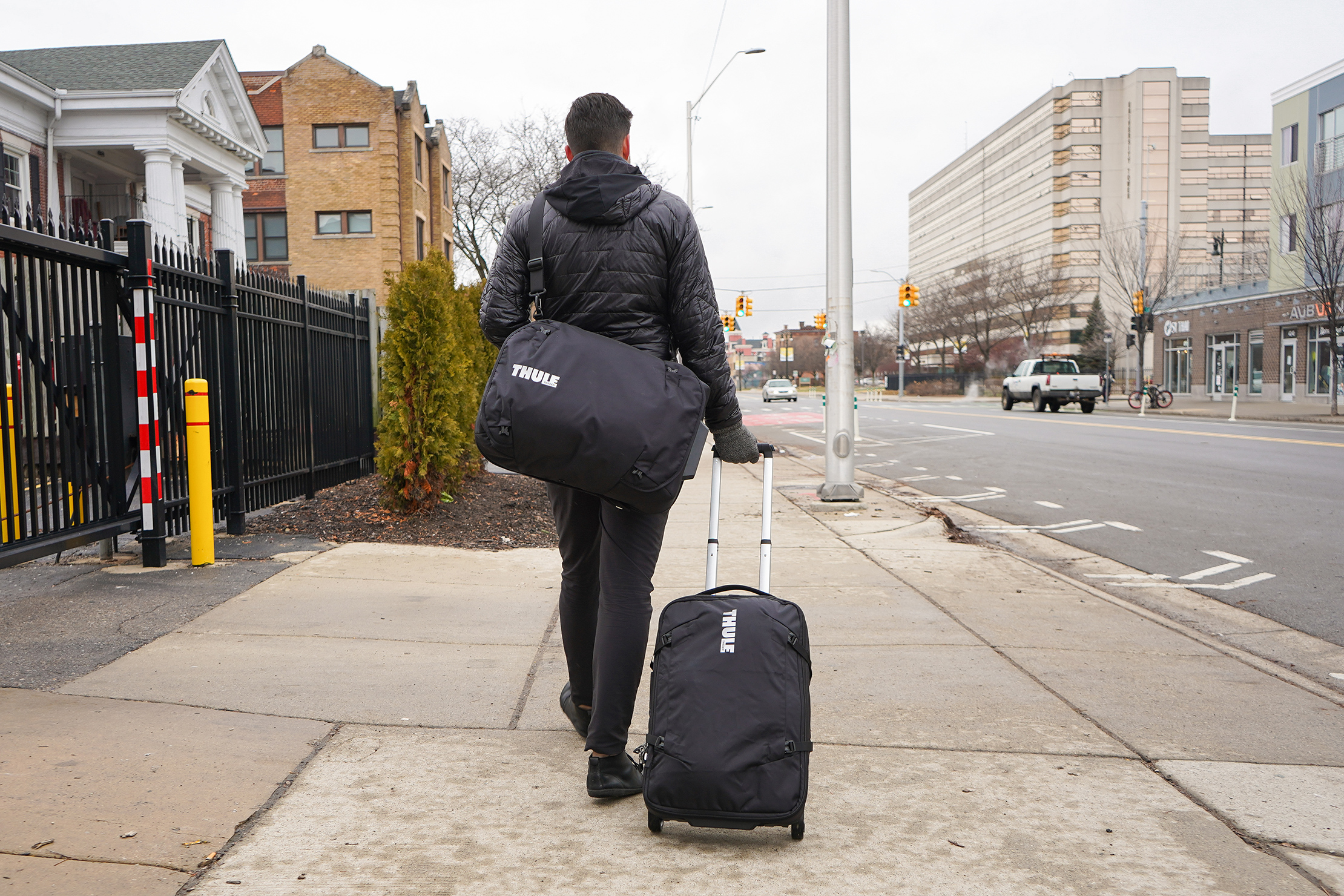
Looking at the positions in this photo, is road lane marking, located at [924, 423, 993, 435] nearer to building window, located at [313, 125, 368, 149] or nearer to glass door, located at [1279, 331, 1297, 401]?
glass door, located at [1279, 331, 1297, 401]

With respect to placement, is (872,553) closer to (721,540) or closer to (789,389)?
(721,540)

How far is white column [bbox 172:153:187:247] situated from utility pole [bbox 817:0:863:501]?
15.9m

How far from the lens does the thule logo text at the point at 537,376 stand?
2604 millimetres

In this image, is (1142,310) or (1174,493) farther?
(1142,310)

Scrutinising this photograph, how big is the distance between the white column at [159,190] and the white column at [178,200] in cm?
5

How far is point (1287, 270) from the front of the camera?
129 ft

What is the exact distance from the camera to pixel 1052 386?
34.8 metres

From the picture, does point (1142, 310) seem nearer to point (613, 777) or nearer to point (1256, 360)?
point (1256, 360)

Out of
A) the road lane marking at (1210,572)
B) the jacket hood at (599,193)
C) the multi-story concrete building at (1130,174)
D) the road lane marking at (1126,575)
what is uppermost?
the multi-story concrete building at (1130,174)

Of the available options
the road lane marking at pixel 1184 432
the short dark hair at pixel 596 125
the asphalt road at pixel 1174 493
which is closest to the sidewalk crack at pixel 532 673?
the short dark hair at pixel 596 125

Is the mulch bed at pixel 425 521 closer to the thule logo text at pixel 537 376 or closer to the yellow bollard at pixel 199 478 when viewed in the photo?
the yellow bollard at pixel 199 478

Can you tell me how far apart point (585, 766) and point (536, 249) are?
162 cm

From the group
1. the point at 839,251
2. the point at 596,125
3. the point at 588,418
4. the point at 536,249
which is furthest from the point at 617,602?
the point at 839,251

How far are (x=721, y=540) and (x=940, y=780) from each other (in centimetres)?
488
